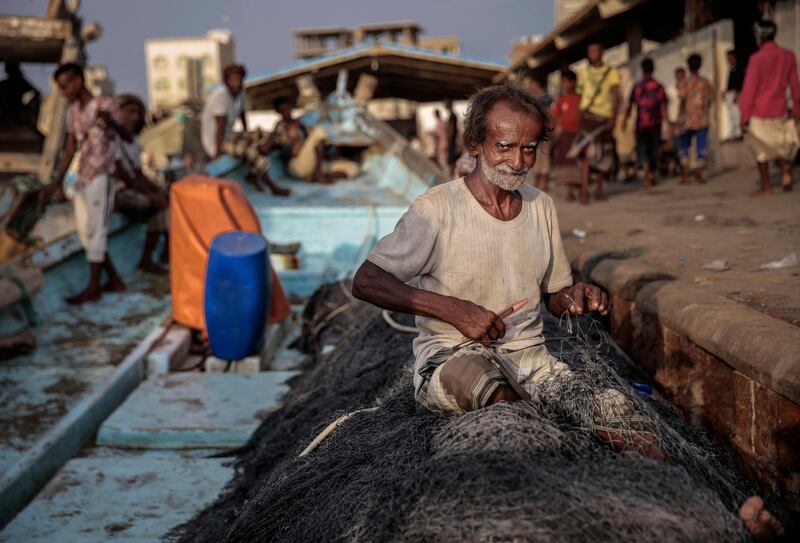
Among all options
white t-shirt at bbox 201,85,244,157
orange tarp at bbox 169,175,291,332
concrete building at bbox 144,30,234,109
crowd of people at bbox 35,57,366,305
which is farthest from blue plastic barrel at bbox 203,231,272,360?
concrete building at bbox 144,30,234,109

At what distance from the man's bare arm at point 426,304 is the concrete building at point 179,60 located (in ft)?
199

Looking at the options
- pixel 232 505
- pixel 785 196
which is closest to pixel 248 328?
pixel 232 505

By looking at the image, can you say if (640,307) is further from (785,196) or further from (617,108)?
(617,108)

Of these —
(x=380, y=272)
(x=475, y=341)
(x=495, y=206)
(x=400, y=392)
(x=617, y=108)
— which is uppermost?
(x=617, y=108)

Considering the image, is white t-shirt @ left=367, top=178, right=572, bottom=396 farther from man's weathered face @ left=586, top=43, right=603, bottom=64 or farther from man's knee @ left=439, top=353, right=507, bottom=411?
man's weathered face @ left=586, top=43, right=603, bottom=64

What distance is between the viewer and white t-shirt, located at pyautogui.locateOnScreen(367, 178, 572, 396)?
8.50 feet

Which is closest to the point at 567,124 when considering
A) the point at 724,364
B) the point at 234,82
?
the point at 234,82

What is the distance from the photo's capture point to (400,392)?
3037 mm

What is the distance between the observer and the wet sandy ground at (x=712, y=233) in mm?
4113

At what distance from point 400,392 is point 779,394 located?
4.31ft

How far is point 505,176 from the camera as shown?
2.63 metres

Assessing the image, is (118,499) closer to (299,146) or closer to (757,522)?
(757,522)

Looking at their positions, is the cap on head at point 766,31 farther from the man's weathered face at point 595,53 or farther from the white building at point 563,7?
the white building at point 563,7

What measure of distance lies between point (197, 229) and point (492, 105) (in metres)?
4.36
